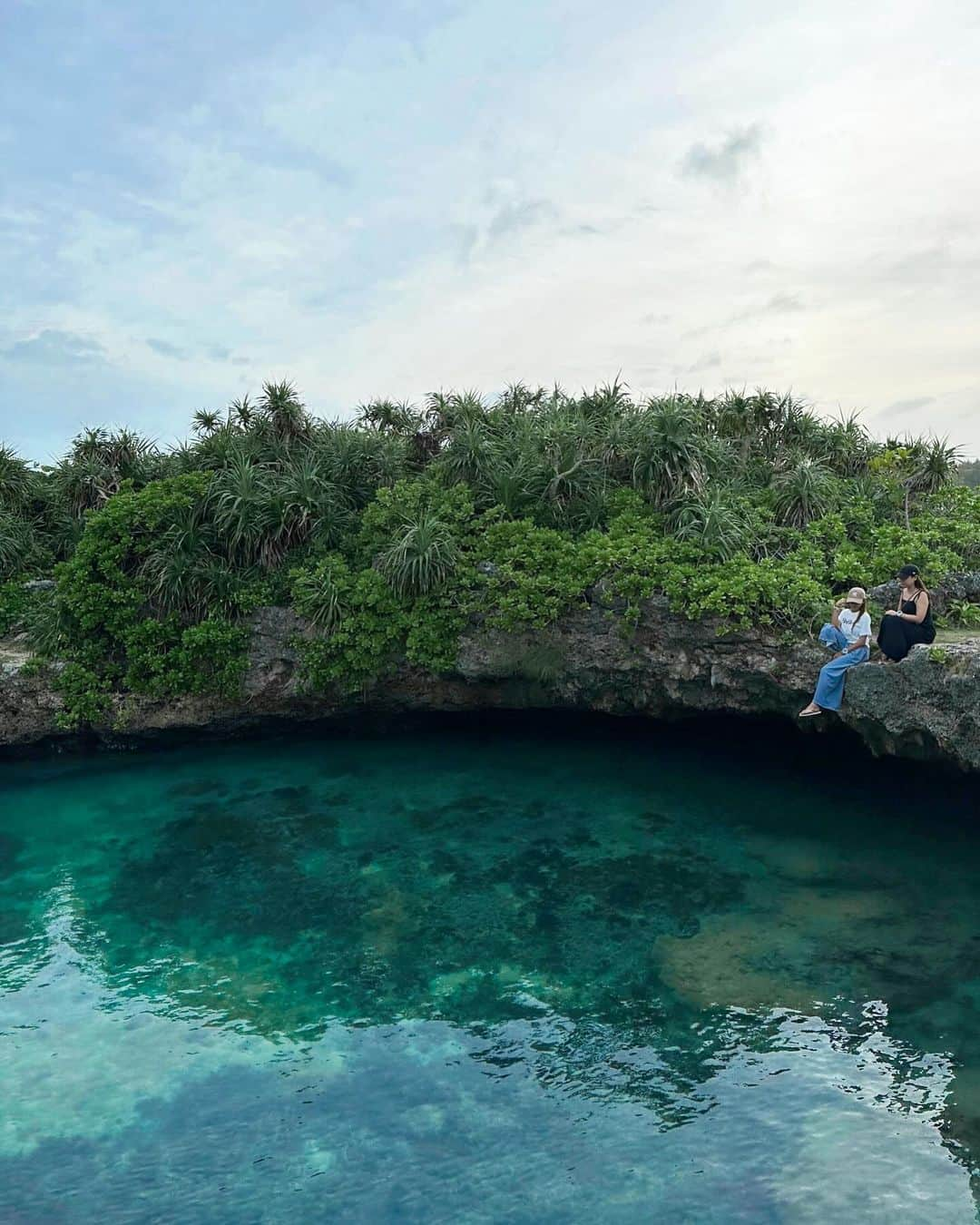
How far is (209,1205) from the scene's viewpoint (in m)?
7.26

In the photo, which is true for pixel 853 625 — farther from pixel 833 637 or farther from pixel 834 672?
pixel 834 672

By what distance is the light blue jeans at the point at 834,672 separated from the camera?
12555 millimetres

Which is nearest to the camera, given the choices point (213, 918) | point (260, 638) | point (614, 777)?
point (213, 918)

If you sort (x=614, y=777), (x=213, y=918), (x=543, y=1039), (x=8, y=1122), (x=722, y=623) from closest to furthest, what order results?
(x=8, y=1122) < (x=543, y=1039) < (x=213, y=918) < (x=722, y=623) < (x=614, y=777)

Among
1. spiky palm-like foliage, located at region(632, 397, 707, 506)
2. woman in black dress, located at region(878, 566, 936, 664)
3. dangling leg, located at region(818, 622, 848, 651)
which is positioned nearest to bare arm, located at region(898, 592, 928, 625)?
woman in black dress, located at region(878, 566, 936, 664)

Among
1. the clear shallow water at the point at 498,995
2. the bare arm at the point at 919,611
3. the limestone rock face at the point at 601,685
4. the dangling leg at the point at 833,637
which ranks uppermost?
the bare arm at the point at 919,611

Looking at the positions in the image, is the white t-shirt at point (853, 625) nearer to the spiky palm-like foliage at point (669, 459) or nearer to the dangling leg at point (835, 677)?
the dangling leg at point (835, 677)

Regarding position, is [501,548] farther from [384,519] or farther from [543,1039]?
[543,1039]

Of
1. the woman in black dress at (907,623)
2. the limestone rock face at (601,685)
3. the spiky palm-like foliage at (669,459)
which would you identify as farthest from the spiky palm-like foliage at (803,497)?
the woman in black dress at (907,623)

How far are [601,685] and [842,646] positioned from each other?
13.5ft

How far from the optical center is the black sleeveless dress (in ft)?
40.2

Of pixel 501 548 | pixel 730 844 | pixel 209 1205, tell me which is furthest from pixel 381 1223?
pixel 501 548

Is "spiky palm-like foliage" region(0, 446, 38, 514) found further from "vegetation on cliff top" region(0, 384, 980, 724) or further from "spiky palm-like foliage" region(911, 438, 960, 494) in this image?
"spiky palm-like foliage" region(911, 438, 960, 494)

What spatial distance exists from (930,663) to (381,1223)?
345 inches
